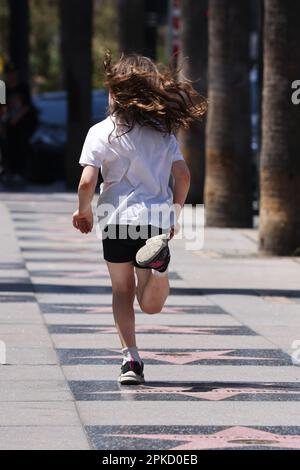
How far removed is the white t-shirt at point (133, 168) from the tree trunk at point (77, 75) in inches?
663

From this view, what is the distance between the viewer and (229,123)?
18000 mm

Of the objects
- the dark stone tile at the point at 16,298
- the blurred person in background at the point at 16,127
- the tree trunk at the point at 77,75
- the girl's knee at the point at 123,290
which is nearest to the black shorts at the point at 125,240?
the girl's knee at the point at 123,290

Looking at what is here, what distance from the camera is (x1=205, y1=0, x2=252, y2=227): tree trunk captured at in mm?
17766

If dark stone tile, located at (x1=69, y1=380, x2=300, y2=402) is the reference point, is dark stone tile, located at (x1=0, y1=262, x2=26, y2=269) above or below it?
below

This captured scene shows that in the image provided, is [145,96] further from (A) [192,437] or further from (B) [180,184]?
(A) [192,437]

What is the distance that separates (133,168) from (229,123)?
988 cm

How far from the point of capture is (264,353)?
9.46m

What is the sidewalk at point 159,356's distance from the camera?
7.08 metres

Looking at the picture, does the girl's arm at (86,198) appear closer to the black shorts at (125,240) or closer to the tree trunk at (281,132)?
the black shorts at (125,240)

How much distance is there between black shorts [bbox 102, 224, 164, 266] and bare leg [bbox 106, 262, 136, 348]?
0.16 feet

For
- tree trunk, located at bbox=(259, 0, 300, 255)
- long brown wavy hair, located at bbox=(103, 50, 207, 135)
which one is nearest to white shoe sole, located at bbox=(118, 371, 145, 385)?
long brown wavy hair, located at bbox=(103, 50, 207, 135)

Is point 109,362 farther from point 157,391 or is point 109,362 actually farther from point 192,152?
point 192,152

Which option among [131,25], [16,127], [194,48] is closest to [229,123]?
[194,48]

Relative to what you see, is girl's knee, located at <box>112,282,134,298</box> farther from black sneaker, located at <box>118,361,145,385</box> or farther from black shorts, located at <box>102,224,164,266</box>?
black sneaker, located at <box>118,361,145,385</box>
